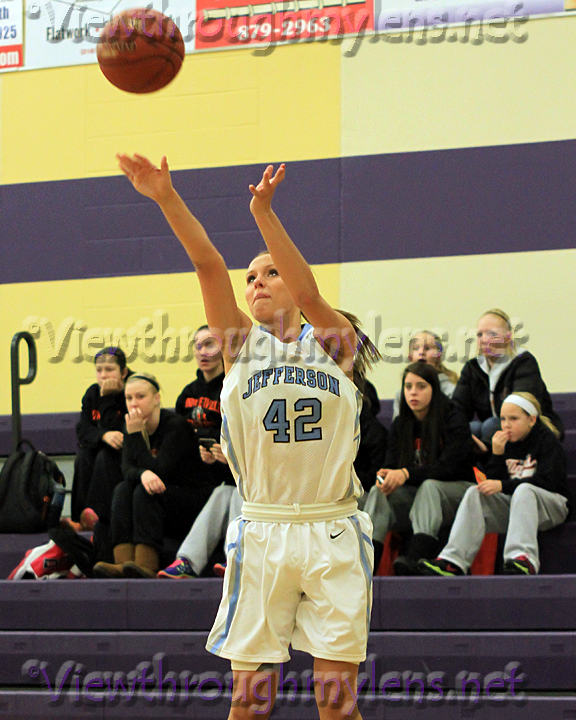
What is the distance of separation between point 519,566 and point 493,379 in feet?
4.07

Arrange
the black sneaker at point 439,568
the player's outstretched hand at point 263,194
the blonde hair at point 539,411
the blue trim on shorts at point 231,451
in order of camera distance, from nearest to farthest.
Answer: the player's outstretched hand at point 263,194 → the blue trim on shorts at point 231,451 → the black sneaker at point 439,568 → the blonde hair at point 539,411

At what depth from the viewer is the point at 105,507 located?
4.49 m

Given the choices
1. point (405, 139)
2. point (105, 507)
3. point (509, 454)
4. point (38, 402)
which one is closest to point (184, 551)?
point (105, 507)

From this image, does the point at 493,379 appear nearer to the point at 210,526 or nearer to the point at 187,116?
the point at 210,526

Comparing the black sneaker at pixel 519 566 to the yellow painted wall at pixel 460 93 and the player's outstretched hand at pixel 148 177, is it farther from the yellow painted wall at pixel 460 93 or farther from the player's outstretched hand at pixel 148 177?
the yellow painted wall at pixel 460 93

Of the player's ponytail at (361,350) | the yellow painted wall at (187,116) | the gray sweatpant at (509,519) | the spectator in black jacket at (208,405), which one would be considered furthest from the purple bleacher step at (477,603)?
the yellow painted wall at (187,116)

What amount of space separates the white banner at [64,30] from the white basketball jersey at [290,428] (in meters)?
4.54

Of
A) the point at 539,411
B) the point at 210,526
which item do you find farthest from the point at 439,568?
the point at 210,526

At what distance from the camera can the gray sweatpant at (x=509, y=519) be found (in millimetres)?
3777

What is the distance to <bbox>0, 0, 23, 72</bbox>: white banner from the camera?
664cm

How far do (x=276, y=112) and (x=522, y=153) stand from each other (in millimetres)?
1772

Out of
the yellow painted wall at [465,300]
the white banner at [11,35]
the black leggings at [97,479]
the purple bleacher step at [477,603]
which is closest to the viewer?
the purple bleacher step at [477,603]

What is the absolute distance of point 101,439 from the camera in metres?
4.74

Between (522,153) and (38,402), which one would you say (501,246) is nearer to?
(522,153)
